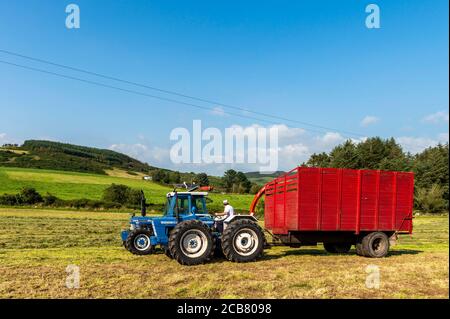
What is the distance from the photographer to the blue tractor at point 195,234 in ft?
35.9

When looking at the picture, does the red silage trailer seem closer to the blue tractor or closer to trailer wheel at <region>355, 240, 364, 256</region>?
trailer wheel at <region>355, 240, 364, 256</region>

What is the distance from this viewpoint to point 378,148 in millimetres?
72312

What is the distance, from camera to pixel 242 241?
11602 mm

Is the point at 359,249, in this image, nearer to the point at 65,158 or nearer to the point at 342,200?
the point at 342,200

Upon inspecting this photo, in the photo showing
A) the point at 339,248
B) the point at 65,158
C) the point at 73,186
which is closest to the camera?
the point at 339,248

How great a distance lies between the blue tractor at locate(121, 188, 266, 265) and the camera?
1094 cm

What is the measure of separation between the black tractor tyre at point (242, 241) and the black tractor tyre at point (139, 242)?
10.9ft

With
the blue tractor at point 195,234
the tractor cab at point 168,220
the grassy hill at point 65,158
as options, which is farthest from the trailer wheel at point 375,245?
the grassy hill at point 65,158

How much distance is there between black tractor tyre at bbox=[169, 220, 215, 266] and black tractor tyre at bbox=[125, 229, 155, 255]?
2.75m

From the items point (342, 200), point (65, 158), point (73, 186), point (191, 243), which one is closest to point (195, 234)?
point (191, 243)

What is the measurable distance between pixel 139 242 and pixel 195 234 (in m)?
3.15

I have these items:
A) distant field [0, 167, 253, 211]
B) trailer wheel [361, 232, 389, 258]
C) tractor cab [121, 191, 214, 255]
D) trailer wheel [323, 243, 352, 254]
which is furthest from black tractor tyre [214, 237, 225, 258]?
distant field [0, 167, 253, 211]

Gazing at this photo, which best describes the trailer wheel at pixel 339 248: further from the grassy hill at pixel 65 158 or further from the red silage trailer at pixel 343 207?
the grassy hill at pixel 65 158

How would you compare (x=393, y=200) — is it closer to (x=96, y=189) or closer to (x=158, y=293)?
(x=158, y=293)
